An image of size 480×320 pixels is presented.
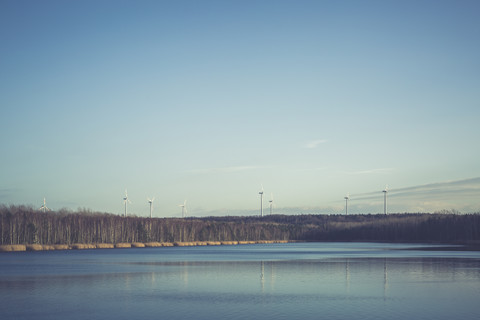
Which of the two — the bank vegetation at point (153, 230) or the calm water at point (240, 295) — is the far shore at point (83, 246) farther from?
the calm water at point (240, 295)

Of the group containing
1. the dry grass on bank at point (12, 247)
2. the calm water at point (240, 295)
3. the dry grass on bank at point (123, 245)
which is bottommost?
the dry grass on bank at point (123, 245)

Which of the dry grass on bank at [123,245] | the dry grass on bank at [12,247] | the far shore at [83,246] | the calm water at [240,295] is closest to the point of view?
the calm water at [240,295]

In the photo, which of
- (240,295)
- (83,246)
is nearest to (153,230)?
(83,246)

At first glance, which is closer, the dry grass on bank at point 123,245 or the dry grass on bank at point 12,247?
the dry grass on bank at point 12,247

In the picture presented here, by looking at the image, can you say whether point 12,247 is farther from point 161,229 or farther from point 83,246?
point 161,229

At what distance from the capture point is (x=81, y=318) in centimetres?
2370

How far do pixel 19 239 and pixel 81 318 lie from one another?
277 feet

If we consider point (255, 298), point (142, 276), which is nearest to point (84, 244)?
point (142, 276)

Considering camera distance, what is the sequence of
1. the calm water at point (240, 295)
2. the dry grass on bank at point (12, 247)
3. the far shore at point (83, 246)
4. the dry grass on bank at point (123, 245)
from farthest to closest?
the dry grass on bank at point (123, 245), the far shore at point (83, 246), the dry grass on bank at point (12, 247), the calm water at point (240, 295)

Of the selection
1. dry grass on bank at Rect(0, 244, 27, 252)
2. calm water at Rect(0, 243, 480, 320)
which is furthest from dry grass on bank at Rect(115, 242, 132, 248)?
calm water at Rect(0, 243, 480, 320)

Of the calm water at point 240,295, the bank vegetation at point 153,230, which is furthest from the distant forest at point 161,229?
the calm water at point 240,295

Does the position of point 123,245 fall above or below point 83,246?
below

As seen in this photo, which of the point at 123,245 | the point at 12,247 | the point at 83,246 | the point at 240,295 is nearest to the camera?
the point at 240,295

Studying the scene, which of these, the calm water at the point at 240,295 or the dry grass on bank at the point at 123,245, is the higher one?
the calm water at the point at 240,295
